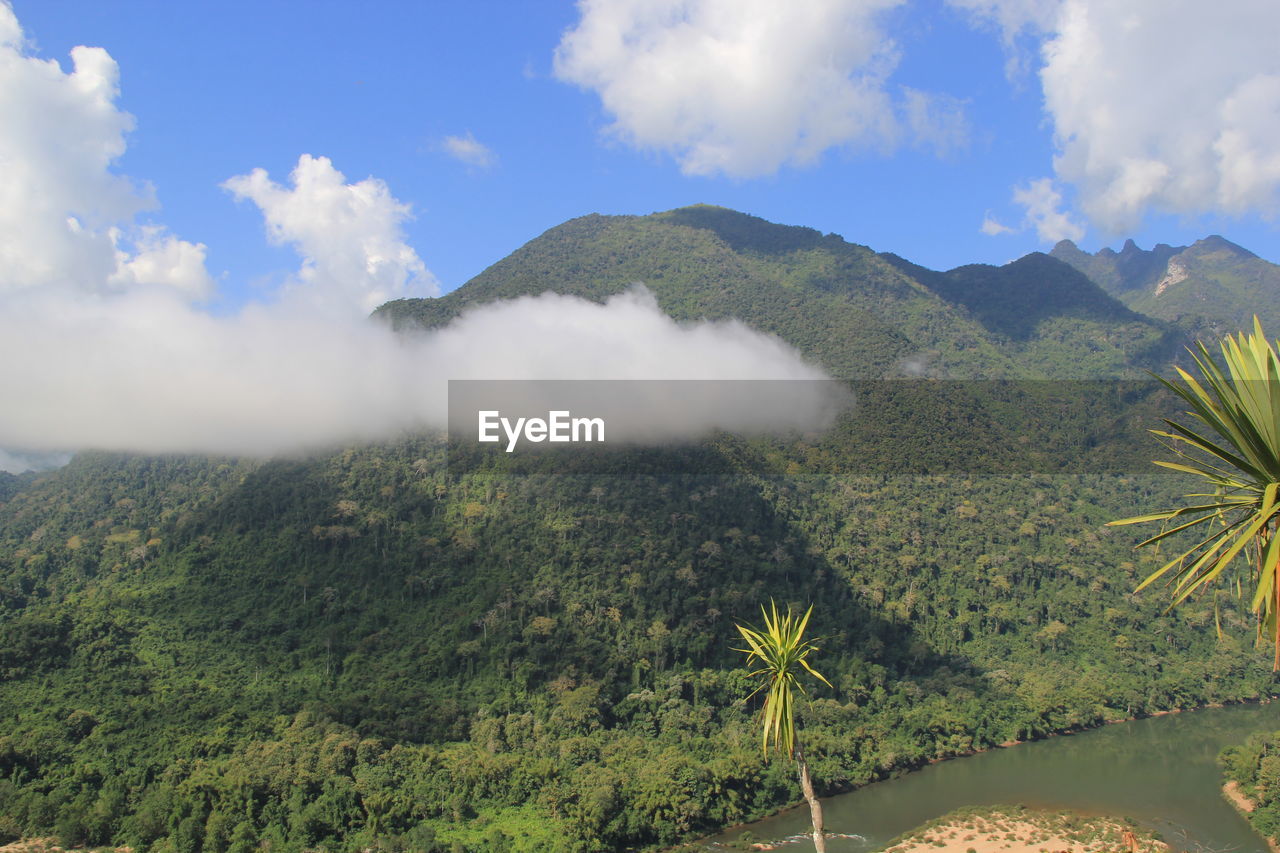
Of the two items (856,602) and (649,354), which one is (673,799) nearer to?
(856,602)

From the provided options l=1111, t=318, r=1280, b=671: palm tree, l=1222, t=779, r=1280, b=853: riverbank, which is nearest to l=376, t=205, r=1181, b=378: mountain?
l=1222, t=779, r=1280, b=853: riverbank

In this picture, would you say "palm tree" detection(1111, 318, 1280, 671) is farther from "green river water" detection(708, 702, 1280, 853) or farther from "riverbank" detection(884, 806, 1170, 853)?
"green river water" detection(708, 702, 1280, 853)

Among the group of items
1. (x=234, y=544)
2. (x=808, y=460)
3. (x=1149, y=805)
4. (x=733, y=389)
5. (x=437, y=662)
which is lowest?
(x=1149, y=805)

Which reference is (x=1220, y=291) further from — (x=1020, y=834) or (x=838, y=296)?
(x=1020, y=834)

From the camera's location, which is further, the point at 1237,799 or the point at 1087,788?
the point at 1087,788

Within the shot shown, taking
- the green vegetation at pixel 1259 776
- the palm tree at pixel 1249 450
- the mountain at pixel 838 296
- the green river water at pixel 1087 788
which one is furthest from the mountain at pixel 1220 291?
the palm tree at pixel 1249 450

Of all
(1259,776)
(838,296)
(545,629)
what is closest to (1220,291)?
(838,296)

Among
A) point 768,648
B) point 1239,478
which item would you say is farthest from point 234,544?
point 1239,478
